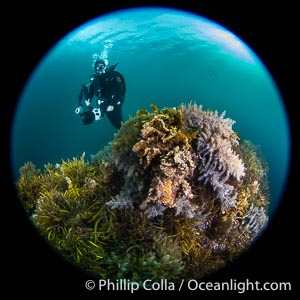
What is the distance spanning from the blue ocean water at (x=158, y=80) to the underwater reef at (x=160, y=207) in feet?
4.14

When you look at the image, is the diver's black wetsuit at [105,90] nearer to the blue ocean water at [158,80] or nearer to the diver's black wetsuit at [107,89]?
the diver's black wetsuit at [107,89]

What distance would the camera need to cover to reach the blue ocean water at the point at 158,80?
19.3 feet

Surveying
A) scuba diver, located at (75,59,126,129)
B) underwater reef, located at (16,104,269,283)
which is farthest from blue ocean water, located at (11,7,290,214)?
underwater reef, located at (16,104,269,283)

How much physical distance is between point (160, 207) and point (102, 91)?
5.75 metres

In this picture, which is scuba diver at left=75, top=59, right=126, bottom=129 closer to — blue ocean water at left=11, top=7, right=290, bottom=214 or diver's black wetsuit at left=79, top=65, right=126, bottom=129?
diver's black wetsuit at left=79, top=65, right=126, bottom=129

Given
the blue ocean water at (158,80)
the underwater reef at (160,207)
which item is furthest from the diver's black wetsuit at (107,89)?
the underwater reef at (160,207)

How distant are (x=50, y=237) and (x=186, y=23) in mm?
5946

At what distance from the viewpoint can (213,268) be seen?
443 centimetres

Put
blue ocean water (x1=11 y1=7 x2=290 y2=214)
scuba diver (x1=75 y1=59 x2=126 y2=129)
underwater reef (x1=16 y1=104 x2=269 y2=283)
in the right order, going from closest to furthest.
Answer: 1. underwater reef (x1=16 y1=104 x2=269 y2=283)
2. blue ocean water (x1=11 y1=7 x2=290 y2=214)
3. scuba diver (x1=75 y1=59 x2=126 y2=129)

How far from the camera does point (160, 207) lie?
4.15 meters

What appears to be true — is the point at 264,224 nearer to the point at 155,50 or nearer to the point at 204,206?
the point at 204,206

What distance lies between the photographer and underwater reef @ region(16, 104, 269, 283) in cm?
405

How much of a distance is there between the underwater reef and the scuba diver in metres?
4.57

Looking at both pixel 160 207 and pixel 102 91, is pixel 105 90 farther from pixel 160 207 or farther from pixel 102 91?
pixel 160 207
